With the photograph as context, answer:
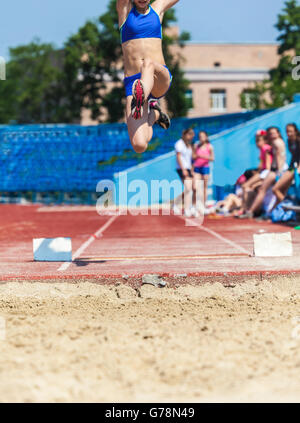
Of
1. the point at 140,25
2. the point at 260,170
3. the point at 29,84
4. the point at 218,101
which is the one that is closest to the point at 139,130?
the point at 140,25

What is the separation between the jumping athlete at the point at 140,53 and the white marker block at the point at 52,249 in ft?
4.89

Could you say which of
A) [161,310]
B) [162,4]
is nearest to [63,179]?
[162,4]

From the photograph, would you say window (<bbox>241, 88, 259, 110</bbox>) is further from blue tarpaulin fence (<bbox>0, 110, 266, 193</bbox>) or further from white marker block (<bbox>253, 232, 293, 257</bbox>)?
white marker block (<bbox>253, 232, 293, 257</bbox>)

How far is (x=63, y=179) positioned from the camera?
19250mm

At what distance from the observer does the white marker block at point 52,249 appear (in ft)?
21.7

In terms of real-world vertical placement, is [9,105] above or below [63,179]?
above

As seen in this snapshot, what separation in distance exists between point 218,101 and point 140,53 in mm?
38210

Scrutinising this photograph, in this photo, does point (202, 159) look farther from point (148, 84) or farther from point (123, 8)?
point (148, 84)

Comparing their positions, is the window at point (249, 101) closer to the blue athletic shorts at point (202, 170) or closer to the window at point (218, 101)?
the window at point (218, 101)

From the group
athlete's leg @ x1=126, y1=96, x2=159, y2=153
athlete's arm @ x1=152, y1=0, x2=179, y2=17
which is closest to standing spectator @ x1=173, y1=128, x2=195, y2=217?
athlete's arm @ x1=152, y1=0, x2=179, y2=17

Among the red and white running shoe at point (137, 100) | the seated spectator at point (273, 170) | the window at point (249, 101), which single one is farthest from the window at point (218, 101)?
the red and white running shoe at point (137, 100)

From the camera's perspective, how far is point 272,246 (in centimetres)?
665

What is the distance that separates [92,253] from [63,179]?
1213 centimetres

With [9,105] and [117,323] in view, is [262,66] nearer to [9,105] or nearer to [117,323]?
[9,105]
